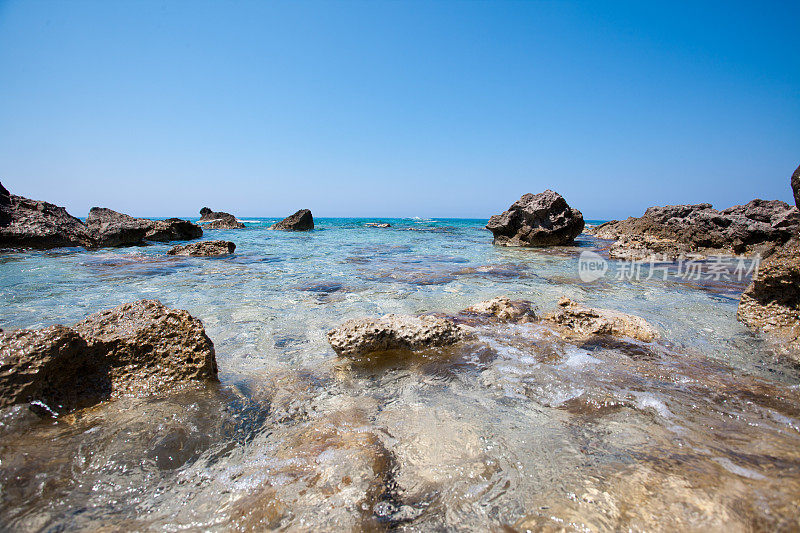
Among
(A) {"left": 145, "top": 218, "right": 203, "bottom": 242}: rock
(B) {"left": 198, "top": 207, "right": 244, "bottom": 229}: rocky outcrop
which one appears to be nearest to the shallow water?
(A) {"left": 145, "top": 218, "right": 203, "bottom": 242}: rock

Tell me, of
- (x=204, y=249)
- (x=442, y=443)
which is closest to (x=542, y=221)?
(x=204, y=249)

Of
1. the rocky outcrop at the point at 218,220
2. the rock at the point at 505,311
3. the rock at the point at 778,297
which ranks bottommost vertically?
the rock at the point at 505,311

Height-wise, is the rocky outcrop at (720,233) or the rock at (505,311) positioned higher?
the rocky outcrop at (720,233)

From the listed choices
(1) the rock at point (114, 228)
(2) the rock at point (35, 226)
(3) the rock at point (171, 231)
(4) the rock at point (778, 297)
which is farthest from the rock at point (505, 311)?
(3) the rock at point (171, 231)

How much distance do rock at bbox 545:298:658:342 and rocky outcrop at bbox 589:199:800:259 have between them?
9.15 meters

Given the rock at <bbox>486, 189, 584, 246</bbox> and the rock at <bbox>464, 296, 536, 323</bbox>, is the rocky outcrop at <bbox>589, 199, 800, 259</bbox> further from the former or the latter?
the rock at <bbox>464, 296, 536, 323</bbox>

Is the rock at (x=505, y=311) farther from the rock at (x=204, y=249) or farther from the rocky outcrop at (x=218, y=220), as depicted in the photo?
the rocky outcrop at (x=218, y=220)

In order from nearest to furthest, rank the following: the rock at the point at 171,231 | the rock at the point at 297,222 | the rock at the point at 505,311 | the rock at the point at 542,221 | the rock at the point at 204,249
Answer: the rock at the point at 505,311, the rock at the point at 204,249, the rock at the point at 542,221, the rock at the point at 171,231, the rock at the point at 297,222

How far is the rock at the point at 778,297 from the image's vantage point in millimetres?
3949

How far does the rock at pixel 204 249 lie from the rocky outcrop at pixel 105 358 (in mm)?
10221

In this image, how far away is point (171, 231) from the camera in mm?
18578

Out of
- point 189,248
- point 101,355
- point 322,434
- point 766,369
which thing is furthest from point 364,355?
point 189,248

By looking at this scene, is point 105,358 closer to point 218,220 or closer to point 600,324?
point 600,324

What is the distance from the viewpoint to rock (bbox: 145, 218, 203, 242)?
17.7 m
